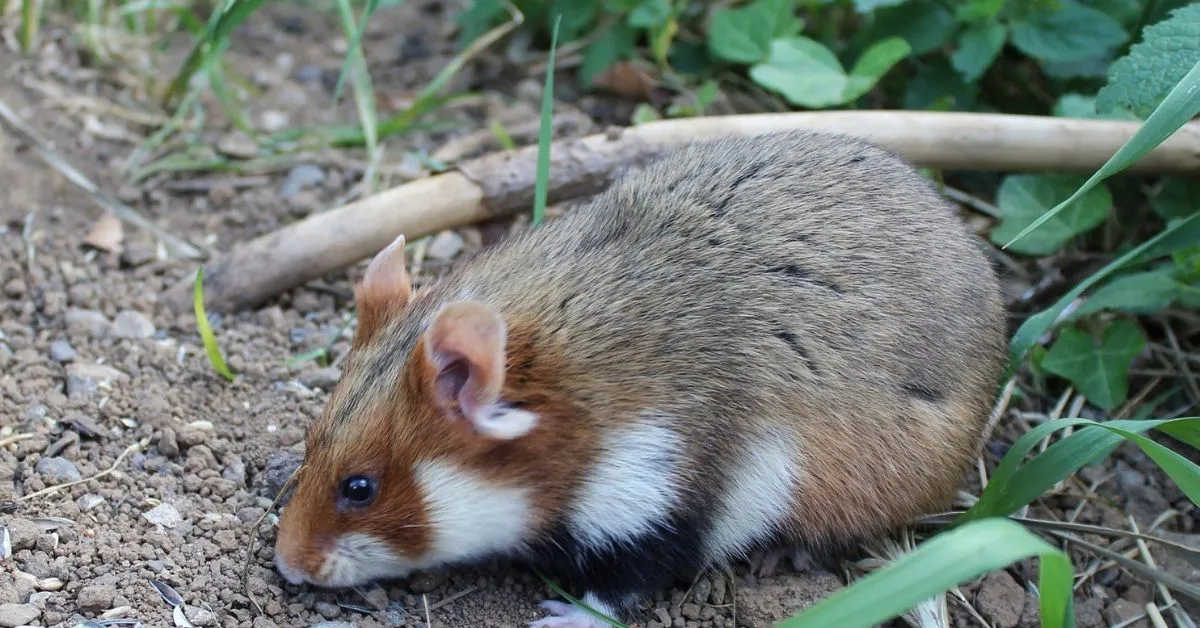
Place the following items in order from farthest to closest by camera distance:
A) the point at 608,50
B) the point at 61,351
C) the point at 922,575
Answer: the point at 608,50 → the point at 61,351 → the point at 922,575

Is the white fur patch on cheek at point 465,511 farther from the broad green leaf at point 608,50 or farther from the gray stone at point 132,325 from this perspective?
the broad green leaf at point 608,50

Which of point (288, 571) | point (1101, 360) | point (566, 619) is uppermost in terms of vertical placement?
point (1101, 360)

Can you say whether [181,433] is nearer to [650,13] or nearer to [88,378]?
[88,378]

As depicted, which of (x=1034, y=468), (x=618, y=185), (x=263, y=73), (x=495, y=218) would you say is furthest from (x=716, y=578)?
(x=263, y=73)

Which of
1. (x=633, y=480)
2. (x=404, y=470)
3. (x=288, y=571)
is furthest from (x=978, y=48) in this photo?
(x=288, y=571)

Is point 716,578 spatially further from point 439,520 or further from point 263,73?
point 263,73

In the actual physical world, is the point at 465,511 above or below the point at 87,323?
above

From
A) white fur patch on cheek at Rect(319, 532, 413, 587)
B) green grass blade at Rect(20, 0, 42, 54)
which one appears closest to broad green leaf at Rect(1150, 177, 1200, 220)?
white fur patch on cheek at Rect(319, 532, 413, 587)

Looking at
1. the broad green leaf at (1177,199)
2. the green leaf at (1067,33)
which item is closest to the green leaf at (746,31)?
the green leaf at (1067,33)
